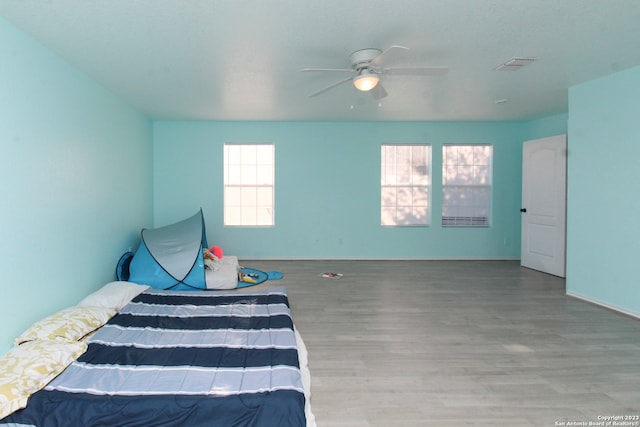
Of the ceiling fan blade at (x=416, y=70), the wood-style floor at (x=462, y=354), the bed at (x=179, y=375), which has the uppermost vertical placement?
the ceiling fan blade at (x=416, y=70)

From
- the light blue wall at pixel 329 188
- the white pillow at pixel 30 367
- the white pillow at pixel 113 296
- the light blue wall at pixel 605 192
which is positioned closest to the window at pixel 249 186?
the light blue wall at pixel 329 188

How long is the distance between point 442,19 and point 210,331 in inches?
115

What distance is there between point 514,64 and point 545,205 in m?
2.86

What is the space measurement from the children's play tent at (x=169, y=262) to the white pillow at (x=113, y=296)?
414 millimetres

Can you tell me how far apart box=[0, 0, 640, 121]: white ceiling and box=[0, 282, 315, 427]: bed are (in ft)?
7.49

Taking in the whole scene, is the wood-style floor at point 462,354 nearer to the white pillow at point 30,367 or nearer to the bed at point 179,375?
the bed at point 179,375

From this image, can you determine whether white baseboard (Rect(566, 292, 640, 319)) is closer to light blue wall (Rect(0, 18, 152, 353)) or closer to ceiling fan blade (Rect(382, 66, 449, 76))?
ceiling fan blade (Rect(382, 66, 449, 76))

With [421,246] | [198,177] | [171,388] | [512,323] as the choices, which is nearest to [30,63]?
[171,388]

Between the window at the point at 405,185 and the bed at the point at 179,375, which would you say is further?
the window at the point at 405,185

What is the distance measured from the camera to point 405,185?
659 cm

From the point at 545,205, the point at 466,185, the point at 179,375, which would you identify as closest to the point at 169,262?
the point at 179,375

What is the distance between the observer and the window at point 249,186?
6.49 metres

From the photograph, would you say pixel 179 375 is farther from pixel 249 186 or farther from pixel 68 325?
pixel 249 186

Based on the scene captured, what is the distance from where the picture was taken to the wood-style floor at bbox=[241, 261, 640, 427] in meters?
2.03
